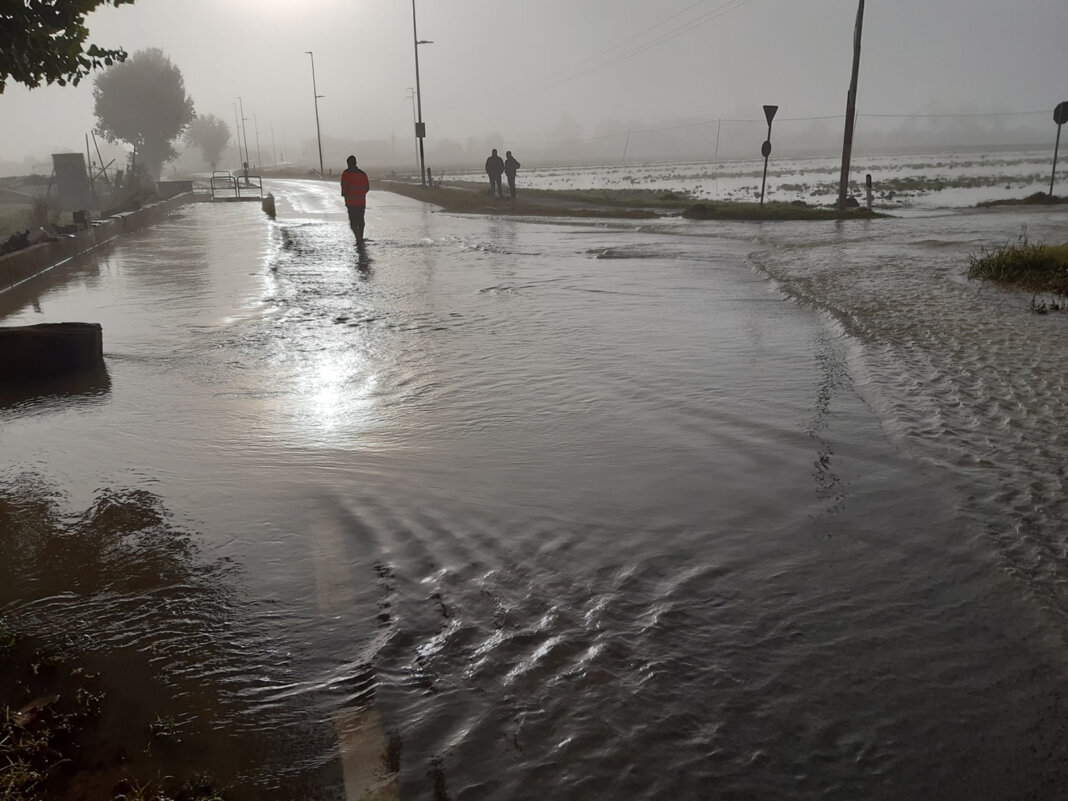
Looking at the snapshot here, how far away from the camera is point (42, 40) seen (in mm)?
6977

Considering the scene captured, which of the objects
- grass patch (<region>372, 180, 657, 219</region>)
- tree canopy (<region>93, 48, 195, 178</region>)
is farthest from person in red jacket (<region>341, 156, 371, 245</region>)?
tree canopy (<region>93, 48, 195, 178</region>)

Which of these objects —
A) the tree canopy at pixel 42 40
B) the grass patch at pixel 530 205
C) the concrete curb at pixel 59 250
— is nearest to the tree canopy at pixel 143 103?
the grass patch at pixel 530 205

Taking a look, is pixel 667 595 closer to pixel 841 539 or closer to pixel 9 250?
pixel 841 539

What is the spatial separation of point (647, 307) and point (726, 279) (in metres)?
2.85

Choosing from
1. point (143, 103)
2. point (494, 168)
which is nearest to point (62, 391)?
point (494, 168)

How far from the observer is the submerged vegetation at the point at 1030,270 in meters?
10.8

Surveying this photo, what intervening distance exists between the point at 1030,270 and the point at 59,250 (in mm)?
15921

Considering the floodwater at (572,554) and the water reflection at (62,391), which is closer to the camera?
A: the floodwater at (572,554)

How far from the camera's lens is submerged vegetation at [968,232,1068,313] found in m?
10.8

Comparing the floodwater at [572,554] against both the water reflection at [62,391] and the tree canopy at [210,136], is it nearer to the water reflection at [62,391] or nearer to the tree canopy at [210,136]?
the water reflection at [62,391]

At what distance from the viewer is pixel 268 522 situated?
443 centimetres

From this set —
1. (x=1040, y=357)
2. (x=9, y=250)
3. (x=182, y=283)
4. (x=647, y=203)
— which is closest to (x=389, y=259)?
(x=182, y=283)

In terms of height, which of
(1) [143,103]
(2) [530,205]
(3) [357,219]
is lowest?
(2) [530,205]

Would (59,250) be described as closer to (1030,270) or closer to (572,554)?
(572,554)
